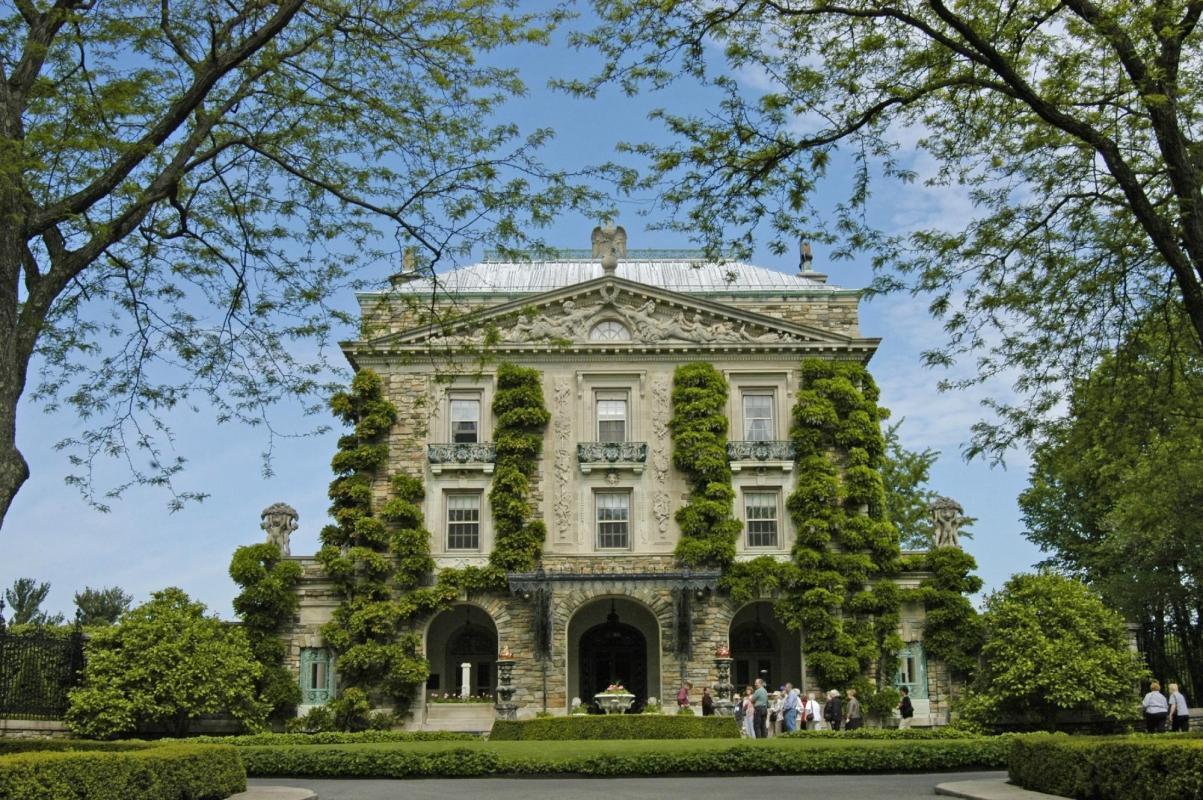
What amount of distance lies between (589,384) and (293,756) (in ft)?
56.5

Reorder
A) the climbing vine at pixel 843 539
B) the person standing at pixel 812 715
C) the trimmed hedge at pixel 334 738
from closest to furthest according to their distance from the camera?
the trimmed hedge at pixel 334 738 → the person standing at pixel 812 715 → the climbing vine at pixel 843 539

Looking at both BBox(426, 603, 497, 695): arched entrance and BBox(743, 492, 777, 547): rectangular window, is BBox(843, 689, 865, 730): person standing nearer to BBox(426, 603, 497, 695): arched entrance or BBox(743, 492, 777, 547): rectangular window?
BBox(743, 492, 777, 547): rectangular window

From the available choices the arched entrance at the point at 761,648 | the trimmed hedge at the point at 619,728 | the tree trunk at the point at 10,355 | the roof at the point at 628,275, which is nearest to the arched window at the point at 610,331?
the roof at the point at 628,275

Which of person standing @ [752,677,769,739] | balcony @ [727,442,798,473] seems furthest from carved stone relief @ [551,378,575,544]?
person standing @ [752,677,769,739]

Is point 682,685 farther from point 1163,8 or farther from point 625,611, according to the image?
point 1163,8

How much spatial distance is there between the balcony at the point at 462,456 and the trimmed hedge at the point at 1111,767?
21.4 meters

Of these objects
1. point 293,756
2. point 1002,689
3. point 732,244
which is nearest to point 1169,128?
point 732,244

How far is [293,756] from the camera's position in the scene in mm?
21938

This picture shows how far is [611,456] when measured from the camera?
3616cm

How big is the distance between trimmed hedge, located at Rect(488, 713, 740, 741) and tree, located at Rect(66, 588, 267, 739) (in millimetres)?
7496

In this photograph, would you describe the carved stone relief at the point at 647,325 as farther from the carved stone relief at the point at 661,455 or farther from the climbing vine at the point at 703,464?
the carved stone relief at the point at 661,455

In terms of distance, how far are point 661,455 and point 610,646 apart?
5.93m

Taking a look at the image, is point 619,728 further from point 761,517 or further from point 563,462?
point 563,462

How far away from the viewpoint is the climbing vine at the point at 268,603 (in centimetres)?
3359
